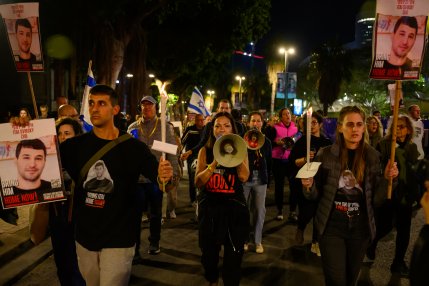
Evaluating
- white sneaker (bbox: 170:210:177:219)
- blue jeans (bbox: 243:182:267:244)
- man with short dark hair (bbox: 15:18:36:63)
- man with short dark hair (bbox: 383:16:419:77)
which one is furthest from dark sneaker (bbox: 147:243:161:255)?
man with short dark hair (bbox: 383:16:419:77)

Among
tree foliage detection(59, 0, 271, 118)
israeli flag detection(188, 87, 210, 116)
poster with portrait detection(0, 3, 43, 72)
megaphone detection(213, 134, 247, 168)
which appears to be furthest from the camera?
tree foliage detection(59, 0, 271, 118)

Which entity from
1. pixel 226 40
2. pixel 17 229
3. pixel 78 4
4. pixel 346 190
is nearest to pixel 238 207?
pixel 346 190

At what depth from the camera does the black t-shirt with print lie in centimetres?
326

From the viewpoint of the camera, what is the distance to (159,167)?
3270 millimetres

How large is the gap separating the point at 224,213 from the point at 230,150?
2.12 ft

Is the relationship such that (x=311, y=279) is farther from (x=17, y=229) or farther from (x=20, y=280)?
(x=17, y=229)

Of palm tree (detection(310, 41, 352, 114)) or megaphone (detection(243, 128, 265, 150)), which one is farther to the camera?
palm tree (detection(310, 41, 352, 114))

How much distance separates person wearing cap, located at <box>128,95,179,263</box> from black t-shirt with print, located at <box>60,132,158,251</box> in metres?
2.55

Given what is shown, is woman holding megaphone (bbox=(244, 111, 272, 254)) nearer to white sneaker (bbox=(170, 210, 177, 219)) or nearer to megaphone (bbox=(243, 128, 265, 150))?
megaphone (bbox=(243, 128, 265, 150))

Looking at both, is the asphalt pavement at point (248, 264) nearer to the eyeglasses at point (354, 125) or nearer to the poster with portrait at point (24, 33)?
the eyeglasses at point (354, 125)

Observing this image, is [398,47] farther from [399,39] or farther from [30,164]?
[30,164]

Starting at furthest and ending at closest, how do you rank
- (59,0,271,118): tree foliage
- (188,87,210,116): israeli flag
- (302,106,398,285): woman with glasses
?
(59,0,271,118): tree foliage
(188,87,210,116): israeli flag
(302,106,398,285): woman with glasses

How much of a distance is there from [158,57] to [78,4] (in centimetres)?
1060

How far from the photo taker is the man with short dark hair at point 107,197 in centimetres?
325
